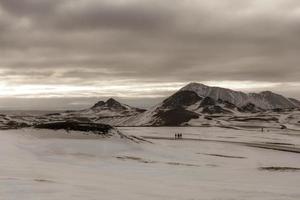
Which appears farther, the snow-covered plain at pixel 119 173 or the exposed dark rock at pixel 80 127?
the exposed dark rock at pixel 80 127

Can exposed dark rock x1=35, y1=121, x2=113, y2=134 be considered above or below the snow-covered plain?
above

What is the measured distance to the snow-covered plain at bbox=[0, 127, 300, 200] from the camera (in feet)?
72.3

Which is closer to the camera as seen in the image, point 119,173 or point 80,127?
point 119,173

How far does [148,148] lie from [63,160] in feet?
55.1

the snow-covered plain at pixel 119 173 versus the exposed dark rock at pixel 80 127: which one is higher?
the exposed dark rock at pixel 80 127

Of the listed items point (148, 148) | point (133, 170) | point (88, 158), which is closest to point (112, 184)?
point (133, 170)

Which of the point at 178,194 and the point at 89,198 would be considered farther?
the point at 178,194

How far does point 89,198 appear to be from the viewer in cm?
1991

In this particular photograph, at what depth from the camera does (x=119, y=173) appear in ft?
103

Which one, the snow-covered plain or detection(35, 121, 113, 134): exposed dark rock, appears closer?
Answer: the snow-covered plain

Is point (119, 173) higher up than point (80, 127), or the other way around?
point (80, 127)

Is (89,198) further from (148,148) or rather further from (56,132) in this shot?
(56,132)

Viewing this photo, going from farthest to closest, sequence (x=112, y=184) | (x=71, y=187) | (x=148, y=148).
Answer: (x=148, y=148) → (x=112, y=184) → (x=71, y=187)

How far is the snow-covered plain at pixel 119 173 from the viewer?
22047mm
